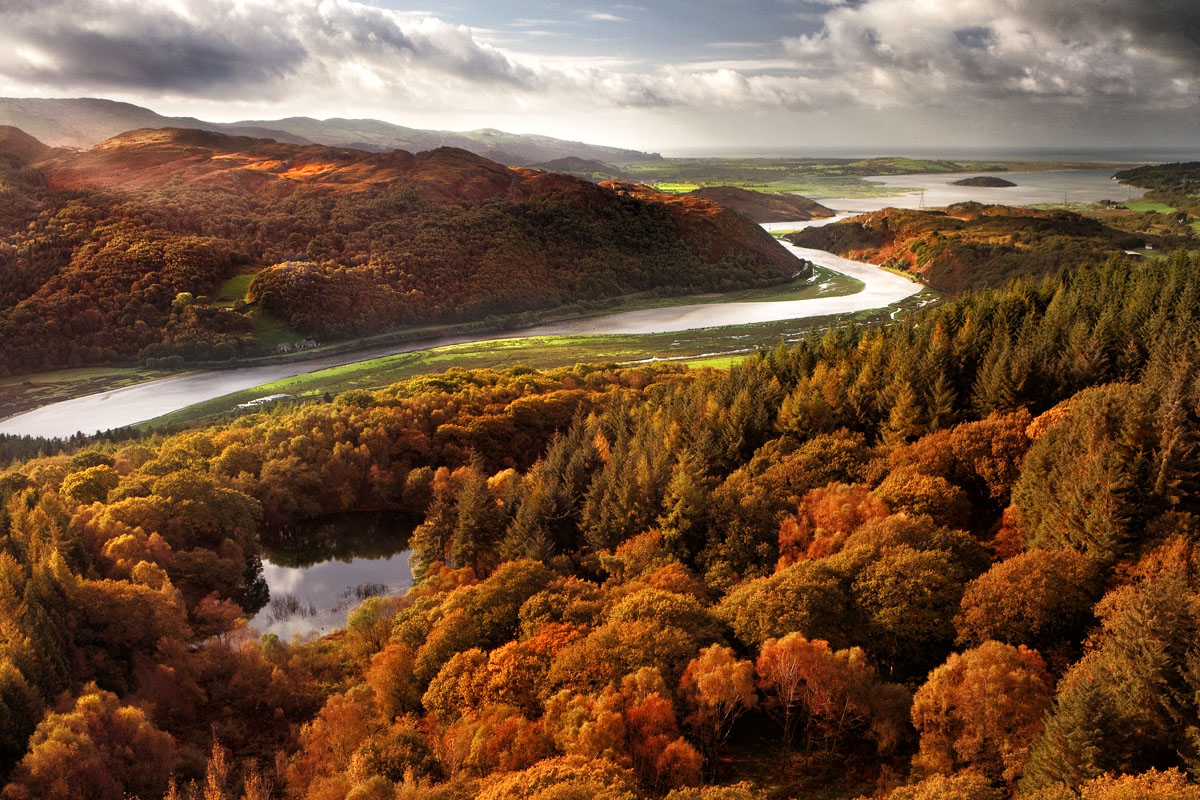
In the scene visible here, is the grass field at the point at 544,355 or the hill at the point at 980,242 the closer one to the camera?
the grass field at the point at 544,355

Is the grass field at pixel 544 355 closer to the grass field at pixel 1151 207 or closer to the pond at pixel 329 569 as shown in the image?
the pond at pixel 329 569

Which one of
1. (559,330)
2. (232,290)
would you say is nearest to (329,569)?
(559,330)

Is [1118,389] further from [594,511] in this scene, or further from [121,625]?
[121,625]

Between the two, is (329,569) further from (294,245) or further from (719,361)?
(294,245)

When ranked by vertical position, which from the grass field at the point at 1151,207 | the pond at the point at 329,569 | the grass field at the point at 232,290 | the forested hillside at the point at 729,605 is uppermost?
the grass field at the point at 1151,207

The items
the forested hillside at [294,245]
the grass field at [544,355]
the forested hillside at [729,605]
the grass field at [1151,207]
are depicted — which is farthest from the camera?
the grass field at [1151,207]

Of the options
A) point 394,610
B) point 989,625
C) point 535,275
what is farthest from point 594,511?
point 535,275

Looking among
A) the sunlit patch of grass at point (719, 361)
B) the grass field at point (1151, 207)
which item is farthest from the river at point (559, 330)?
the sunlit patch of grass at point (719, 361)
